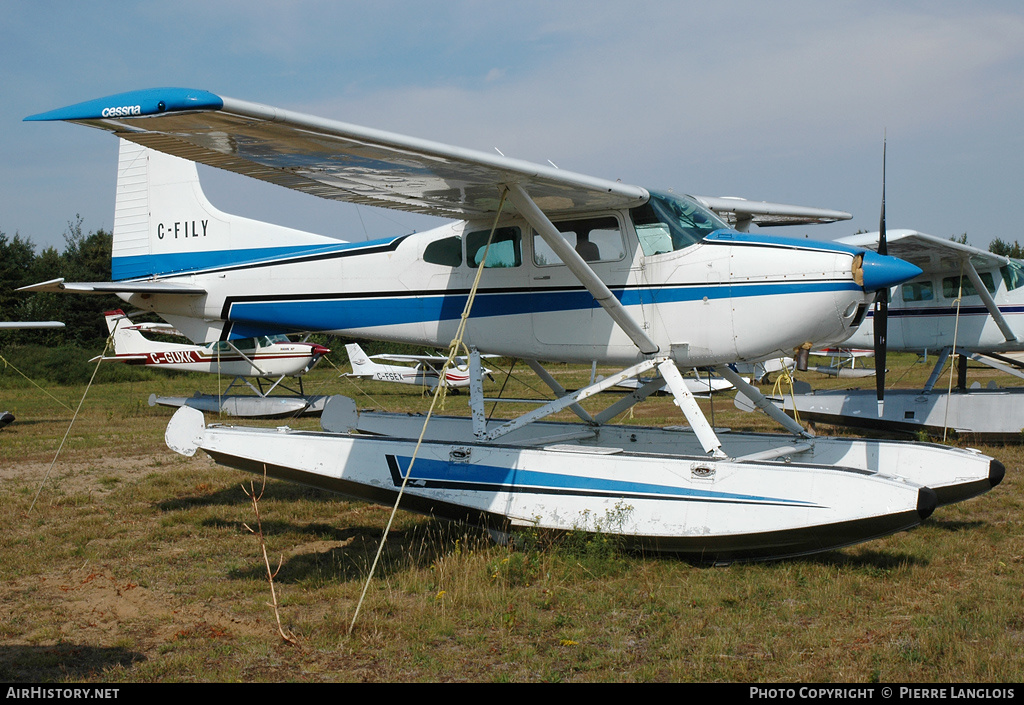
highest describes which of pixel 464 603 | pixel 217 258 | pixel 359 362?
pixel 217 258

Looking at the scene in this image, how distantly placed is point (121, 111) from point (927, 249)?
40.1 ft

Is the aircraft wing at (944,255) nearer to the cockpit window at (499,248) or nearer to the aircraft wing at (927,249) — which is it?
the aircraft wing at (927,249)

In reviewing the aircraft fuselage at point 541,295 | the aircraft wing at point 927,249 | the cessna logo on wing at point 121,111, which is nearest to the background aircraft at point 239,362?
the aircraft fuselage at point 541,295

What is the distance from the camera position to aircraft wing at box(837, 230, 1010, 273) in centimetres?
1176

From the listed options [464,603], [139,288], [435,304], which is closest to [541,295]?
[435,304]

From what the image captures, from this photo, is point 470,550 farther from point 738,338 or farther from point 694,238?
point 694,238

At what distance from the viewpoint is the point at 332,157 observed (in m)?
5.77

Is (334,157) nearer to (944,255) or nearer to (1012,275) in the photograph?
(944,255)

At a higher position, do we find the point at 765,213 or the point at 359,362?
the point at 765,213

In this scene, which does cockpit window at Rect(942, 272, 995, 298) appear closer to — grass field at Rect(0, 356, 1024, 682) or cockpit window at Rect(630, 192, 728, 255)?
grass field at Rect(0, 356, 1024, 682)

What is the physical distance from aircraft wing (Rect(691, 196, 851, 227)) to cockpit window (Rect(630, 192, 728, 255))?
6.80 ft

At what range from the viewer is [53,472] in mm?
10297

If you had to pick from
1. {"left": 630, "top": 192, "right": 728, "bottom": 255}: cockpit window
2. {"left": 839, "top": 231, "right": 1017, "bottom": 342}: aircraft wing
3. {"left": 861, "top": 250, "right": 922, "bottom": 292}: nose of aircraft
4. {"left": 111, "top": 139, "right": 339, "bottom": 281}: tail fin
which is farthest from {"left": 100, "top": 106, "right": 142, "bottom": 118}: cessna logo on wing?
{"left": 839, "top": 231, "right": 1017, "bottom": 342}: aircraft wing

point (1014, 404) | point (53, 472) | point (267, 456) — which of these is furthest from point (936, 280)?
point (53, 472)
